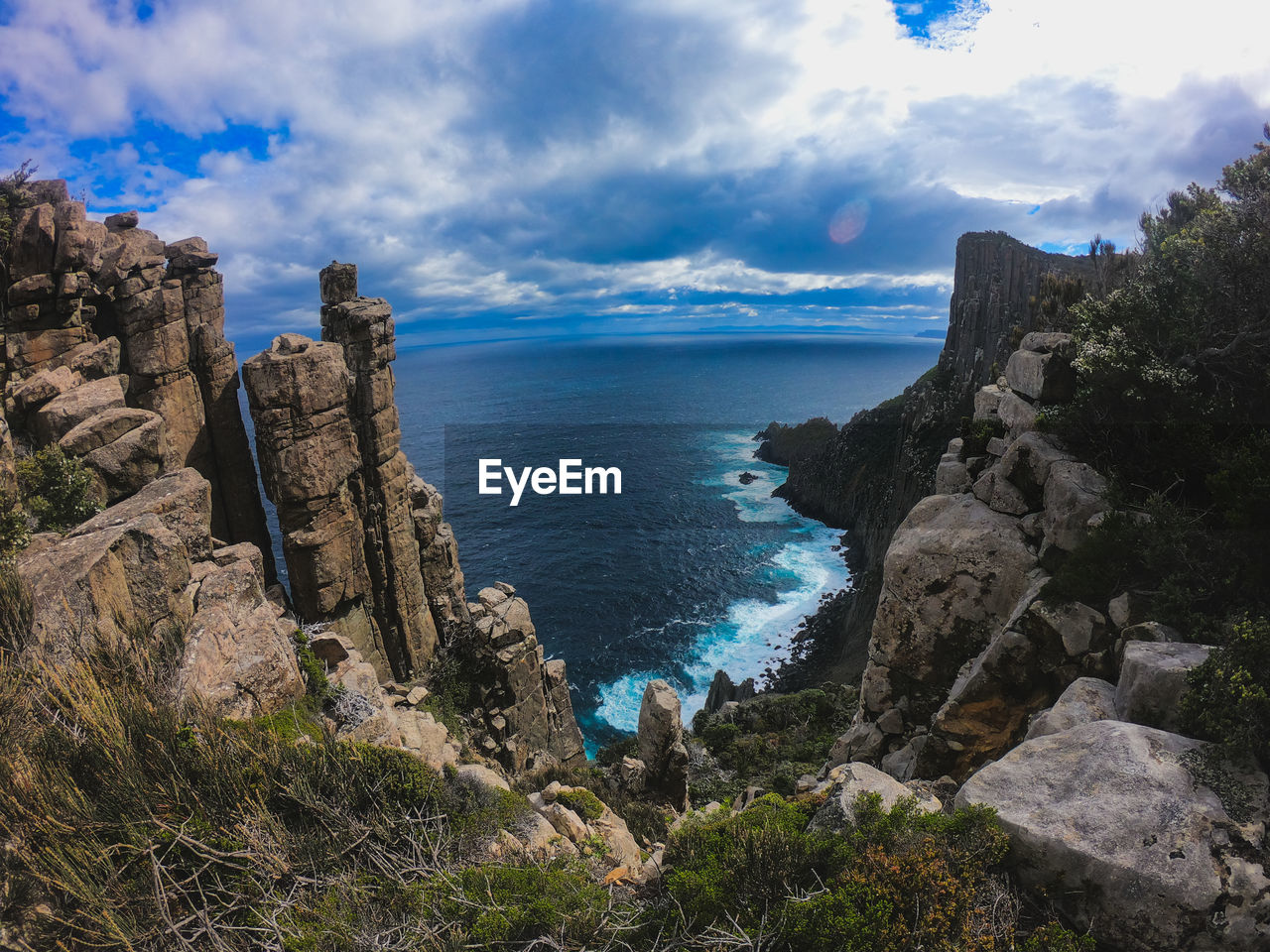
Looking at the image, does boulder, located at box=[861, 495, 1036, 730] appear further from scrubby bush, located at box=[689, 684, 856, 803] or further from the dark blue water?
the dark blue water

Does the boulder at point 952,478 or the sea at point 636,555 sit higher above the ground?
the boulder at point 952,478

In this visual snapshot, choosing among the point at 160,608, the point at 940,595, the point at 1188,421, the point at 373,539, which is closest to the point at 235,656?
the point at 160,608

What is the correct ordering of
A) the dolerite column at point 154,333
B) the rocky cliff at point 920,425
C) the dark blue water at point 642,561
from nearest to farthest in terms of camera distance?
the dolerite column at point 154,333 → the dark blue water at point 642,561 → the rocky cliff at point 920,425

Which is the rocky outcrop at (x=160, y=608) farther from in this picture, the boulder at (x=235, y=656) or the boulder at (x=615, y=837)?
the boulder at (x=615, y=837)

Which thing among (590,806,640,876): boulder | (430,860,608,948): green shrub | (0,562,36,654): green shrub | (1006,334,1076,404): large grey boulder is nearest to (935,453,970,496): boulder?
(1006,334,1076,404): large grey boulder

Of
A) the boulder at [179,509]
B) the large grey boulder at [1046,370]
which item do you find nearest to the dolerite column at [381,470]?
the boulder at [179,509]

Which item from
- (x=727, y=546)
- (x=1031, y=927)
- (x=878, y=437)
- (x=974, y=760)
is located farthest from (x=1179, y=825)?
(x=878, y=437)

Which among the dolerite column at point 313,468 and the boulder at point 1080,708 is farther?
the dolerite column at point 313,468

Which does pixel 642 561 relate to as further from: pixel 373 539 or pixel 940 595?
pixel 940 595
